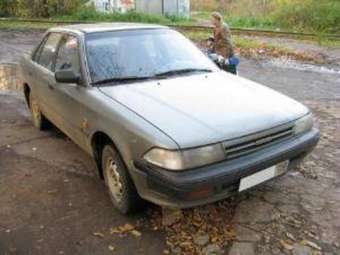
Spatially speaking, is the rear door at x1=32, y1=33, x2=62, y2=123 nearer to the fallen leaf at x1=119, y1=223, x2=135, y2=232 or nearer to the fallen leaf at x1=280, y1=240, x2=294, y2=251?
the fallen leaf at x1=119, y1=223, x2=135, y2=232

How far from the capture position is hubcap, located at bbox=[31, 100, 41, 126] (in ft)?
20.9

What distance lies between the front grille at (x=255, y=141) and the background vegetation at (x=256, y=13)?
52.6 ft

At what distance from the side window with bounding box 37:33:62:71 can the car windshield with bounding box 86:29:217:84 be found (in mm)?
879

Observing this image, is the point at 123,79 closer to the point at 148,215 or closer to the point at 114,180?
the point at 114,180

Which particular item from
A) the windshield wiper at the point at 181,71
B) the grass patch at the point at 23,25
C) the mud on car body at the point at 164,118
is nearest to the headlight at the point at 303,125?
the mud on car body at the point at 164,118

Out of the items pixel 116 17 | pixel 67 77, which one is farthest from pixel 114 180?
pixel 116 17

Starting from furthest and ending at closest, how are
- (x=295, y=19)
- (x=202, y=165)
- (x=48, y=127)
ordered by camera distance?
(x=295, y=19) < (x=48, y=127) < (x=202, y=165)

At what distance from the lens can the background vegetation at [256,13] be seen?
19000 millimetres

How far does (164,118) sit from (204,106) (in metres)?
0.44

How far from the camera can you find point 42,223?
13.3ft

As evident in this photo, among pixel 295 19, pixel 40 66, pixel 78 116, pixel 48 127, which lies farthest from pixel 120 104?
pixel 295 19

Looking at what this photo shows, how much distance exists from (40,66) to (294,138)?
137 inches

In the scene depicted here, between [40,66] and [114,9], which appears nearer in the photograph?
[40,66]

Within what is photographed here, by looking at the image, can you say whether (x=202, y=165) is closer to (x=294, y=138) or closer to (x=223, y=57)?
(x=294, y=138)
